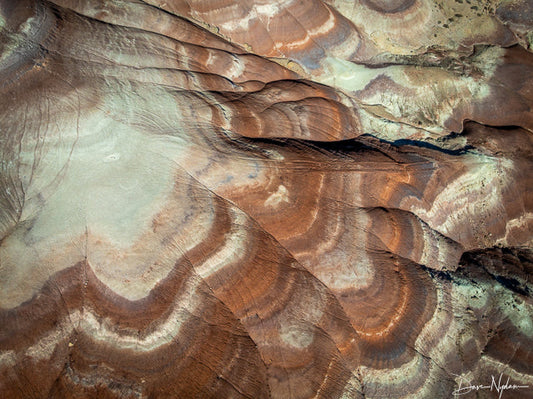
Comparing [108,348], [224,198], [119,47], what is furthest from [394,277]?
[119,47]

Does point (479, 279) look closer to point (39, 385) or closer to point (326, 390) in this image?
point (326, 390)

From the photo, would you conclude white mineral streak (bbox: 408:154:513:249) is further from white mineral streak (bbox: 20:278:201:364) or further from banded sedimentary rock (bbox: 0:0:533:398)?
white mineral streak (bbox: 20:278:201:364)
